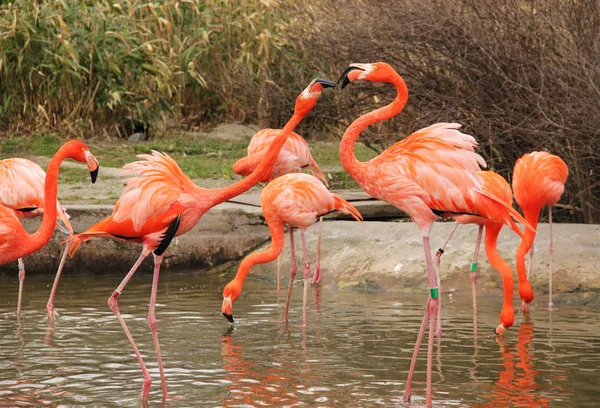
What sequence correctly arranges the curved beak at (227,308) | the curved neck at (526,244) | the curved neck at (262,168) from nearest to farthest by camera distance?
the curved neck at (262,168)
the curved beak at (227,308)
the curved neck at (526,244)

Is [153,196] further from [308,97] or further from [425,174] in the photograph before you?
[425,174]

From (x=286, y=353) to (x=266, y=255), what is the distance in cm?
109

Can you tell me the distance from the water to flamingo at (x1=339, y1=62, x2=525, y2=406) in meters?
0.55

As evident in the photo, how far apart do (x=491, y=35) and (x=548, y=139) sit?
903 mm

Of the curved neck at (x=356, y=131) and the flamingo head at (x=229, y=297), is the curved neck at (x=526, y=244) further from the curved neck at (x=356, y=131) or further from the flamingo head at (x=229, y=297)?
the flamingo head at (x=229, y=297)

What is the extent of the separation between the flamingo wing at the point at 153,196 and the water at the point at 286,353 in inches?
30.8

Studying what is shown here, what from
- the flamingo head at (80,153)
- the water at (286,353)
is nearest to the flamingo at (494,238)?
the water at (286,353)

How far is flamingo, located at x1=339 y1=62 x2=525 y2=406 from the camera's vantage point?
4.93m

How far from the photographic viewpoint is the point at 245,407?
177 inches

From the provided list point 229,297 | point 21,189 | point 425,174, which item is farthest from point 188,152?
point 425,174

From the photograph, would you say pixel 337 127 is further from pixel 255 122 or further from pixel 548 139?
pixel 548 139

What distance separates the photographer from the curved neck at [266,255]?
21.1 feet

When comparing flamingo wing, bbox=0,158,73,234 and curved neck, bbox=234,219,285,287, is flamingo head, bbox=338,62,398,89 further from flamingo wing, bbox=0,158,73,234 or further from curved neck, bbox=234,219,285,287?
flamingo wing, bbox=0,158,73,234

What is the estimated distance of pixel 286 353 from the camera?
5.59 meters
